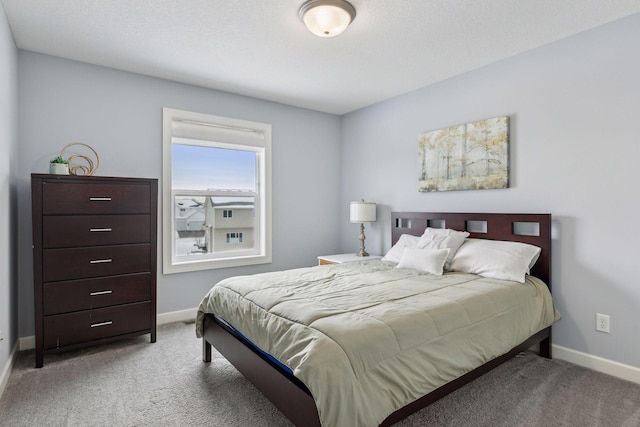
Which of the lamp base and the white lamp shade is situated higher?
the white lamp shade

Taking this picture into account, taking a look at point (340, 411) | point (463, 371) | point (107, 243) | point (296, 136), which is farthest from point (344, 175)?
point (340, 411)

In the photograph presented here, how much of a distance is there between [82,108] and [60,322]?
71.6 inches

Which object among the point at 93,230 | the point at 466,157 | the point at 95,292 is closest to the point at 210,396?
the point at 95,292

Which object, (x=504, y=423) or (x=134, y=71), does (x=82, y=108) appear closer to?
(x=134, y=71)

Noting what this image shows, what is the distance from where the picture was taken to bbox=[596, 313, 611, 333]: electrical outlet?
2.50 m

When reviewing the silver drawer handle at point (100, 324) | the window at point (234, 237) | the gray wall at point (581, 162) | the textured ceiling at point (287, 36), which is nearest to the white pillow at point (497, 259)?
the gray wall at point (581, 162)

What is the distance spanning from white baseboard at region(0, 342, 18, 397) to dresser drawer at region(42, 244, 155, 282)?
0.58m

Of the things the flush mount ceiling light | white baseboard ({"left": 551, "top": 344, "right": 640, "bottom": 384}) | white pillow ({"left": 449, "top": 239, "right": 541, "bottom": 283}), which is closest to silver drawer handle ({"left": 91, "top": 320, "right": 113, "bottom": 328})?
the flush mount ceiling light

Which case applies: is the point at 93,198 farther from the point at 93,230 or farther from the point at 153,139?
the point at 153,139

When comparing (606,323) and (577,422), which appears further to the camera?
(606,323)

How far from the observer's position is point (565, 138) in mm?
2688

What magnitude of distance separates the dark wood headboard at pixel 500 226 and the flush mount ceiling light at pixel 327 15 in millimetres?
1979

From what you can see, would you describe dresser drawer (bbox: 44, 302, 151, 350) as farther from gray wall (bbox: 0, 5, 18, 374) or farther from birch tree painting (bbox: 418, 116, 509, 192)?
birch tree painting (bbox: 418, 116, 509, 192)

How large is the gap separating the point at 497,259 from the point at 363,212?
66.8 inches
